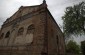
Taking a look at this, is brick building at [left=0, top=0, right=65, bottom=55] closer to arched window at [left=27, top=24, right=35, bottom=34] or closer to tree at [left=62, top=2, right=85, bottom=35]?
arched window at [left=27, top=24, right=35, bottom=34]

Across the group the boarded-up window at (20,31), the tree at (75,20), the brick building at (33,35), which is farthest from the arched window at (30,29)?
the tree at (75,20)

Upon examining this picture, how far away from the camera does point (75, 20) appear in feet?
72.2

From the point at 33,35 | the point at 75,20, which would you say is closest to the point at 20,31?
the point at 33,35

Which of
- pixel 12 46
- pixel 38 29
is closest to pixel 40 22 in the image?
pixel 38 29

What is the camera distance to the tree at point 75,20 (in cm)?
2150

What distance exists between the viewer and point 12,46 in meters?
14.0

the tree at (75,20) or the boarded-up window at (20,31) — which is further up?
the tree at (75,20)

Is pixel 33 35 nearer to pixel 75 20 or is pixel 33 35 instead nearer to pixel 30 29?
pixel 30 29

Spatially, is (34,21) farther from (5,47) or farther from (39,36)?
(5,47)

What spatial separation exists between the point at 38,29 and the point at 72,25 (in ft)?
41.8

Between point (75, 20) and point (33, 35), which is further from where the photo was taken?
point (75, 20)

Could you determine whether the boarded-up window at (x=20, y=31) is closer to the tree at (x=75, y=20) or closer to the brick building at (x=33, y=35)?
the brick building at (x=33, y=35)

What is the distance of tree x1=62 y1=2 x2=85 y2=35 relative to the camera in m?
21.5

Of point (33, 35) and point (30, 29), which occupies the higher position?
point (30, 29)
